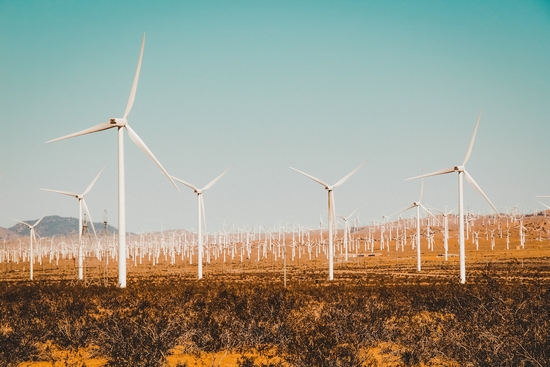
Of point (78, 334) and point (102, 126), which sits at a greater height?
point (102, 126)

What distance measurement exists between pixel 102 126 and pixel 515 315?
992 inches

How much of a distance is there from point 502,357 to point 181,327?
349 inches

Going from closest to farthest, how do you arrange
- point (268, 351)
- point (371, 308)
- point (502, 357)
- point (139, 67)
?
point (502, 357)
point (268, 351)
point (371, 308)
point (139, 67)

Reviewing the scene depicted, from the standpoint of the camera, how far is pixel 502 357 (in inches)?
464

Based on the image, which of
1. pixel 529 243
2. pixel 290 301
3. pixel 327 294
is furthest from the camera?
pixel 529 243

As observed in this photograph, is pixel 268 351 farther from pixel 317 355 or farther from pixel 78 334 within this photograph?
pixel 78 334

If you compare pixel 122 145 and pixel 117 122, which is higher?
pixel 117 122

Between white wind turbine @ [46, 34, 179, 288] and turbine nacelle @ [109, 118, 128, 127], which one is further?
turbine nacelle @ [109, 118, 128, 127]

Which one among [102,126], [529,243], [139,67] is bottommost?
[529,243]

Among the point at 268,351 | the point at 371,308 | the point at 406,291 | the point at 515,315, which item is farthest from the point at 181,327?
the point at 406,291

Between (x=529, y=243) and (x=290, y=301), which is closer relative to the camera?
(x=290, y=301)

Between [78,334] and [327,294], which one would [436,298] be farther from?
[78,334]

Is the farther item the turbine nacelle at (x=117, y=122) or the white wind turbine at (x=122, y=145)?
the turbine nacelle at (x=117, y=122)

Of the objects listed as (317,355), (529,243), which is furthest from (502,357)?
(529,243)
